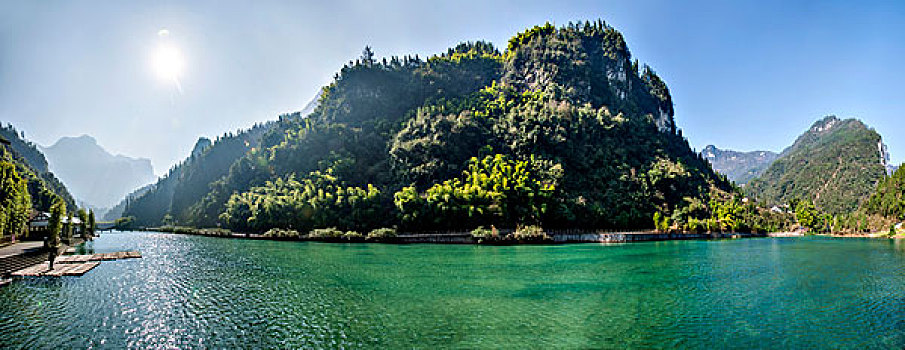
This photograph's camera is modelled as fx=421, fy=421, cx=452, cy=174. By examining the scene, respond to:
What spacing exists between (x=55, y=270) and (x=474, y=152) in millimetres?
86022

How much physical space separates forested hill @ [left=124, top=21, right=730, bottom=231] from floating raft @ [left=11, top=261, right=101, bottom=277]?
46.9 meters

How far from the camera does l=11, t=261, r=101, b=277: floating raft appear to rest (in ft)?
116

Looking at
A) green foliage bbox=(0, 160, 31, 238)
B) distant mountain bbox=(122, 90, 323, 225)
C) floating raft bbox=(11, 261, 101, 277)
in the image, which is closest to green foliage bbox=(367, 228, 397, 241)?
floating raft bbox=(11, 261, 101, 277)

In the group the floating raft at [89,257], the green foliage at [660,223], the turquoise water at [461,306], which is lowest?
the turquoise water at [461,306]

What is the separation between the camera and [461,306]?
1053 inches

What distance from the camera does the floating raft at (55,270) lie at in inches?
1398

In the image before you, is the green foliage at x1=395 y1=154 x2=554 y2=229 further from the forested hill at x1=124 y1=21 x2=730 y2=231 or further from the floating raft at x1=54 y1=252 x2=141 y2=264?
the floating raft at x1=54 y1=252 x2=141 y2=264

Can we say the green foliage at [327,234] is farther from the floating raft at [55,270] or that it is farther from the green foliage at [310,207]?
the floating raft at [55,270]

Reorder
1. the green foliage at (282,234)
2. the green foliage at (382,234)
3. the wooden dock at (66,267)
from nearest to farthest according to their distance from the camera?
the wooden dock at (66,267) < the green foliage at (382,234) < the green foliage at (282,234)

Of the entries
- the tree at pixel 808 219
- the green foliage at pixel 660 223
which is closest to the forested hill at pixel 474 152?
the green foliage at pixel 660 223

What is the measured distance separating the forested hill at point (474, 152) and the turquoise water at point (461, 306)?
42.9 meters

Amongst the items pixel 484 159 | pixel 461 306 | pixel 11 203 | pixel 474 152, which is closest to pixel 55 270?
pixel 11 203

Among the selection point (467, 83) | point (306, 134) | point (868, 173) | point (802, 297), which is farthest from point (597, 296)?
point (868, 173)

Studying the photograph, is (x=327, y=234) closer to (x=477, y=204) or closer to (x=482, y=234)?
(x=477, y=204)
